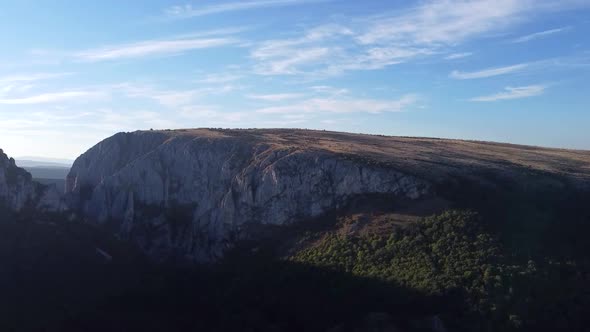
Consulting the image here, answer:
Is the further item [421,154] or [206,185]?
[206,185]

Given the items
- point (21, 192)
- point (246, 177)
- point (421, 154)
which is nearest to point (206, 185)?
point (246, 177)

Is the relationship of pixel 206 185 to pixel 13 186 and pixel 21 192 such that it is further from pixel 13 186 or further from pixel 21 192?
pixel 13 186

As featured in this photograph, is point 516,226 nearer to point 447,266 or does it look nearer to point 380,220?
point 447,266

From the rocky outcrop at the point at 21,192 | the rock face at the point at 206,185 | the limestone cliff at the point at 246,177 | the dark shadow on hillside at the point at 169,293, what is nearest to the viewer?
the dark shadow on hillside at the point at 169,293

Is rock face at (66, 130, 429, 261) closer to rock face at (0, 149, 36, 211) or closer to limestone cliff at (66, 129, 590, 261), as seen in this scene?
limestone cliff at (66, 129, 590, 261)

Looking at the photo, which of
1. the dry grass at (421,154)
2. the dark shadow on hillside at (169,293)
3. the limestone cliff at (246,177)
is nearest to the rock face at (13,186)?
the dark shadow on hillside at (169,293)

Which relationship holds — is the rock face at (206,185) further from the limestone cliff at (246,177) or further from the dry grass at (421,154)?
the dry grass at (421,154)
